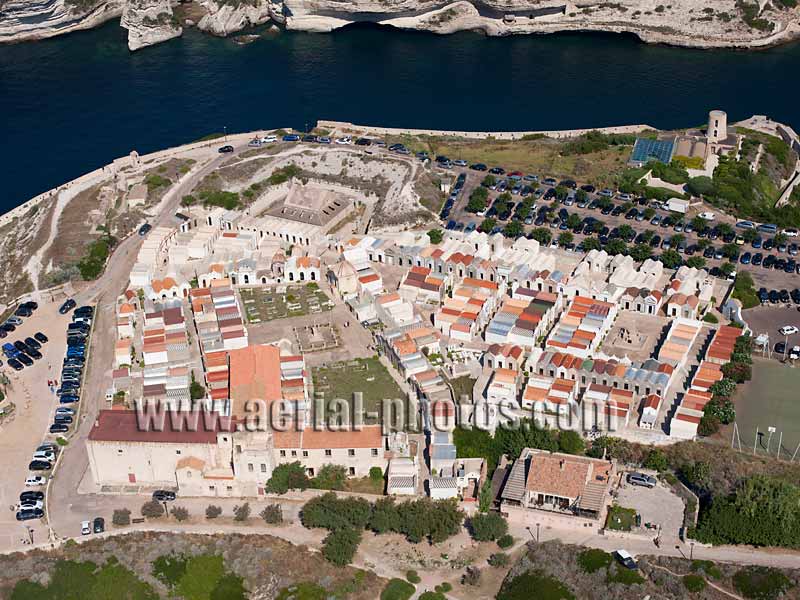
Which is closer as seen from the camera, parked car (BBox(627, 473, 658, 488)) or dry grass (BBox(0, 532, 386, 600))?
dry grass (BBox(0, 532, 386, 600))

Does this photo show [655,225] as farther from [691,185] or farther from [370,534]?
[370,534]

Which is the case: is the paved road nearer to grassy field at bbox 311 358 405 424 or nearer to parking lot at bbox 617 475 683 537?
grassy field at bbox 311 358 405 424

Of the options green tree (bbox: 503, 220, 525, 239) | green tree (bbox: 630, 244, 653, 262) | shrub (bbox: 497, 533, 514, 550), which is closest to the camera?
shrub (bbox: 497, 533, 514, 550)

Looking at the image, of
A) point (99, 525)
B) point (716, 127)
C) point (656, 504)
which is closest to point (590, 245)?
point (716, 127)

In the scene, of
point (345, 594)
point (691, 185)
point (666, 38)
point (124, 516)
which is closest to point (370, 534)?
point (345, 594)

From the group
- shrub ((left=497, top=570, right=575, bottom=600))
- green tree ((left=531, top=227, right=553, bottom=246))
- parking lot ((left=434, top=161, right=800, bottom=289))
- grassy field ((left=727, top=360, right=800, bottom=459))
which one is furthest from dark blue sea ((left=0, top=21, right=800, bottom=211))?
shrub ((left=497, top=570, right=575, bottom=600))

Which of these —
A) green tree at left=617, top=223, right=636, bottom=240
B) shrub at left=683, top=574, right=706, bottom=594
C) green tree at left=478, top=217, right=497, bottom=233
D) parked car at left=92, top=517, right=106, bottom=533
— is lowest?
parked car at left=92, top=517, right=106, bottom=533

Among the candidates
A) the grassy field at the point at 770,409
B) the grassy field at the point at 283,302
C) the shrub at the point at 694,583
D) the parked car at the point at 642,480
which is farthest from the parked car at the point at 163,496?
the grassy field at the point at 770,409
